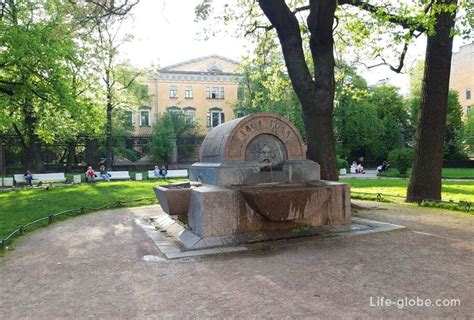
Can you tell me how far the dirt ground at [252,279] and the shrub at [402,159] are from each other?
829 inches

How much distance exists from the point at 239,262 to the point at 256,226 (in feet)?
5.04

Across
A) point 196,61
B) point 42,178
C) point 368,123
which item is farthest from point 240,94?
point 42,178

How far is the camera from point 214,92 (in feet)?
173

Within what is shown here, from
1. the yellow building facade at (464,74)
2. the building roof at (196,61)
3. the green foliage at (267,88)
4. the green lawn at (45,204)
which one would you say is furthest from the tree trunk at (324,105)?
the yellow building facade at (464,74)

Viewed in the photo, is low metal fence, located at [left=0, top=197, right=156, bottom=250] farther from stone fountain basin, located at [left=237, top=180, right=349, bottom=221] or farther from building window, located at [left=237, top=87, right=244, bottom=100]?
building window, located at [left=237, top=87, right=244, bottom=100]

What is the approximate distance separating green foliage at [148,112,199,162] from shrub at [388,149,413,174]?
23.3 meters

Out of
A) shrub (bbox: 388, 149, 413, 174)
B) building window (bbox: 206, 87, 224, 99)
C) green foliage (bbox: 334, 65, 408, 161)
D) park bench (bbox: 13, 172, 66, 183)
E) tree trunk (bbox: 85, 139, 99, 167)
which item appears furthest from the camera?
building window (bbox: 206, 87, 224, 99)

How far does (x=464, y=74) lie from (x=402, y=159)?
1221 inches

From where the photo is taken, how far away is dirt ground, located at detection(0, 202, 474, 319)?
4.26 meters

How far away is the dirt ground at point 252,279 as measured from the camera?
14.0ft

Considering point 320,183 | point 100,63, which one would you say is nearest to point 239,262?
point 320,183

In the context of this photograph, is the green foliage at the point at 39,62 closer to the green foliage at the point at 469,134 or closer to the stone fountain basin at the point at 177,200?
the stone fountain basin at the point at 177,200

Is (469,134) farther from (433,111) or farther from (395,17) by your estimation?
(395,17)

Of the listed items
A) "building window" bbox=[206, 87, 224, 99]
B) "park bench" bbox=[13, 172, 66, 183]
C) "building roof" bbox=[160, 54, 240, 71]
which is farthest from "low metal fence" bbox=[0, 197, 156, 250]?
"building roof" bbox=[160, 54, 240, 71]
